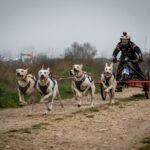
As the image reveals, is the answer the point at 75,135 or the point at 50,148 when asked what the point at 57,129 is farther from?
the point at 50,148

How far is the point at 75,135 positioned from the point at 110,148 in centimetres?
131

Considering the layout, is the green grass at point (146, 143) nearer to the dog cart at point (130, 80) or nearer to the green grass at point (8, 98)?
the green grass at point (8, 98)

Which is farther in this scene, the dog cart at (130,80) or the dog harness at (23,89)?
the dog cart at (130,80)

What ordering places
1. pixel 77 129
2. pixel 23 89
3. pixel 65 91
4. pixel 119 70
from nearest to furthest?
pixel 77 129
pixel 23 89
pixel 119 70
pixel 65 91

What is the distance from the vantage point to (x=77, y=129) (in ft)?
34.7

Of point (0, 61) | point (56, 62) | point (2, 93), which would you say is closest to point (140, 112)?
point (2, 93)

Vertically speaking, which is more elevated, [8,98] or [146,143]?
[8,98]

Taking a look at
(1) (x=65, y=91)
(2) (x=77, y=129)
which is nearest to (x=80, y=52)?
(1) (x=65, y=91)

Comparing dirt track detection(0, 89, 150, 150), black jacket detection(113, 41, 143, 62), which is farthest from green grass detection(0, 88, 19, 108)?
black jacket detection(113, 41, 143, 62)

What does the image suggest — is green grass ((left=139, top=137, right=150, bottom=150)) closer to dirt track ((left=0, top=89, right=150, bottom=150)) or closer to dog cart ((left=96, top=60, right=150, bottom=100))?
dirt track ((left=0, top=89, right=150, bottom=150))

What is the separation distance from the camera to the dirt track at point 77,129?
8938mm

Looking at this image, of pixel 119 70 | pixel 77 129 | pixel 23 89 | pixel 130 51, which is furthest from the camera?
pixel 119 70

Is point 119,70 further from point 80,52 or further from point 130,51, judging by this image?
point 80,52

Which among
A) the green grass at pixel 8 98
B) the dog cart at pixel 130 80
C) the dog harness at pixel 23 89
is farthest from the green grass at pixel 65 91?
the dog harness at pixel 23 89
